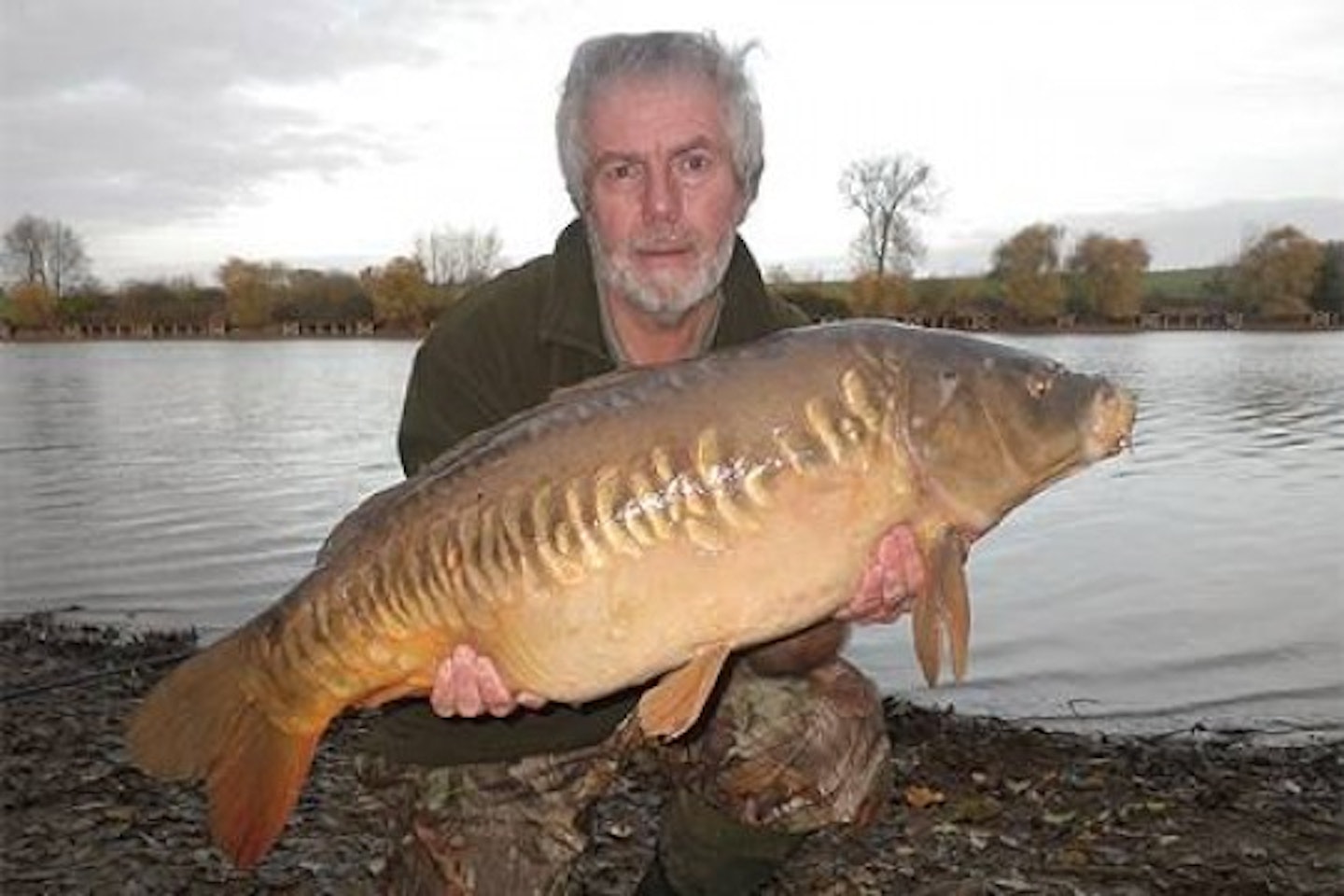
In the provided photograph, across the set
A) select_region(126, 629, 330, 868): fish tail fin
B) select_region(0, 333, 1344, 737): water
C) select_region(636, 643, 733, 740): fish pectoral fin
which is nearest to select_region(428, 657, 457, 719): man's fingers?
select_region(126, 629, 330, 868): fish tail fin

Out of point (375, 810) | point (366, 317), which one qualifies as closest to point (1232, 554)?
point (375, 810)

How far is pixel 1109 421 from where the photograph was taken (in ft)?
7.48

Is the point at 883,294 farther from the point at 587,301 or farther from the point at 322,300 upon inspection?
the point at 587,301

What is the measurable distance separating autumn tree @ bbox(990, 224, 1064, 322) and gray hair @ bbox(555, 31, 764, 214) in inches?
2345

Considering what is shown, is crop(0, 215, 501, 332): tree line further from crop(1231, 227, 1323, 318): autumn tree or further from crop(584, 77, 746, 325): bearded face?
crop(584, 77, 746, 325): bearded face

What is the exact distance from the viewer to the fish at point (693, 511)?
219 cm

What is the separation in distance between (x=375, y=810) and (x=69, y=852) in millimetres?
910

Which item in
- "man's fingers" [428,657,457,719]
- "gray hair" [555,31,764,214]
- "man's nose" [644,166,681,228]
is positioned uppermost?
"gray hair" [555,31,764,214]

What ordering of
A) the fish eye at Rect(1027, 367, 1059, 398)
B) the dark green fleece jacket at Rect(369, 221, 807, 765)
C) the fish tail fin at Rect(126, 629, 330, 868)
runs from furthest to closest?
the dark green fleece jacket at Rect(369, 221, 807, 765) → the fish tail fin at Rect(126, 629, 330, 868) → the fish eye at Rect(1027, 367, 1059, 398)

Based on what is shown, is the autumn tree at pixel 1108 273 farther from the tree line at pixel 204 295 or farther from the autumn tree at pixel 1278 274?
the tree line at pixel 204 295

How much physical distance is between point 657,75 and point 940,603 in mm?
1295

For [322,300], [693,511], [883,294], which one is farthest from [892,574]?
[322,300]

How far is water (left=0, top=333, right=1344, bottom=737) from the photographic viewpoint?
6.52 metres

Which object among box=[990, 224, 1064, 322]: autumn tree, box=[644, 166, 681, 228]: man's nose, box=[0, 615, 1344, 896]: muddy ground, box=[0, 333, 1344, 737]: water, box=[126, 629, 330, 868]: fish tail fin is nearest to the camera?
Result: box=[126, 629, 330, 868]: fish tail fin
